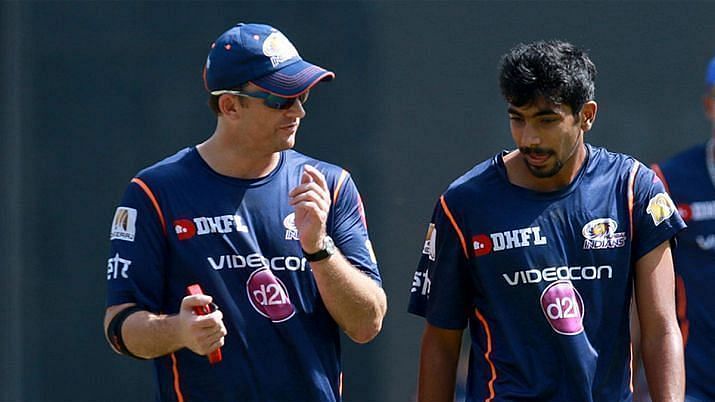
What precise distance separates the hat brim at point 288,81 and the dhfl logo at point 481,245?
666mm

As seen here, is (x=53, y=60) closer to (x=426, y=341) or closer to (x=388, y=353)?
(x=388, y=353)

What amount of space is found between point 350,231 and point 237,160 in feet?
1.32

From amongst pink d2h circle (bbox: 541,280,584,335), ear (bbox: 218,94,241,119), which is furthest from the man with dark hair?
ear (bbox: 218,94,241,119)

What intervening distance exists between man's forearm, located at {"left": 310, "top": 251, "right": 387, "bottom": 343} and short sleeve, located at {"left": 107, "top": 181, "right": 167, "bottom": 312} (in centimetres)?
47

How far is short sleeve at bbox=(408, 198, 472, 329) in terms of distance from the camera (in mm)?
3922

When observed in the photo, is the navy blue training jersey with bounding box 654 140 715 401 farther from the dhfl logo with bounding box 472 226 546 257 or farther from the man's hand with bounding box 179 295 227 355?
the man's hand with bounding box 179 295 227 355

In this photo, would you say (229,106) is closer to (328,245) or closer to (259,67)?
(259,67)

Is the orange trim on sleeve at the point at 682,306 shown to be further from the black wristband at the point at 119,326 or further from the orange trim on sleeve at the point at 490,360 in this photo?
the black wristband at the point at 119,326

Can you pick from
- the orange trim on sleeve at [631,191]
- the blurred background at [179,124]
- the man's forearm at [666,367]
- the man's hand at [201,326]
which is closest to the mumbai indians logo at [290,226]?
the man's hand at [201,326]

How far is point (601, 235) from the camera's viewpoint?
12.6ft

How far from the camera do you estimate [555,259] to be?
384 centimetres

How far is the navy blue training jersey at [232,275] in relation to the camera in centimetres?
380

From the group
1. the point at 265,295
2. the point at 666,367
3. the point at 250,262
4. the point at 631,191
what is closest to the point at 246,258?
the point at 250,262

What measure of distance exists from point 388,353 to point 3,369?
2.14 meters
